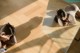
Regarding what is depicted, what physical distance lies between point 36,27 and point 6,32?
0.91ft

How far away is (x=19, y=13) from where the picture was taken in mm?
1638

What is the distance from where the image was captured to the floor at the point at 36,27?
4.55 feet

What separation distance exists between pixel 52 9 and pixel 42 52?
1.75 ft

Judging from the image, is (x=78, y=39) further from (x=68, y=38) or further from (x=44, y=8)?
(x=44, y=8)

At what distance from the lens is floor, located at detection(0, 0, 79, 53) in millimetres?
1386

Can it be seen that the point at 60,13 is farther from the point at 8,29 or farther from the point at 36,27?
the point at 8,29

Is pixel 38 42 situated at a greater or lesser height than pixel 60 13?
lesser

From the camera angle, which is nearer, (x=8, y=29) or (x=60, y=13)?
(x=8, y=29)

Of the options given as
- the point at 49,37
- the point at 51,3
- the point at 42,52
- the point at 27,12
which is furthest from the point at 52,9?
the point at 42,52

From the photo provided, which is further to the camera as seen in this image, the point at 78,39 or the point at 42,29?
the point at 42,29

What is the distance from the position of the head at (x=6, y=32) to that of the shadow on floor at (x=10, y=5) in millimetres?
190

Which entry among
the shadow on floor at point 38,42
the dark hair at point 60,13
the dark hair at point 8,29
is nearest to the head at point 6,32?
the dark hair at point 8,29

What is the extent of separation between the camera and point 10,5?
169 cm

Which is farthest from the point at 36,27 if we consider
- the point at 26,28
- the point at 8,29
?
the point at 8,29
